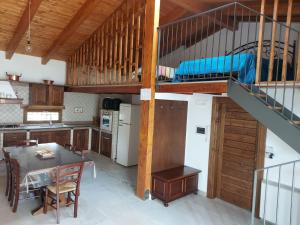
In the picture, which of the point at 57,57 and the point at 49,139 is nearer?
the point at 49,139

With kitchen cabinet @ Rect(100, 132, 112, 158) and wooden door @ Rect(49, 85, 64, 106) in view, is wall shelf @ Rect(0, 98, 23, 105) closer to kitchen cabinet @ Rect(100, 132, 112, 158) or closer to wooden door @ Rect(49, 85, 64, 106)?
wooden door @ Rect(49, 85, 64, 106)

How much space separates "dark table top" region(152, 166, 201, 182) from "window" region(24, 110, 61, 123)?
15.2 ft

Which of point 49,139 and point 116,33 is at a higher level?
point 116,33

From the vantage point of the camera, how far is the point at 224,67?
3.55 metres

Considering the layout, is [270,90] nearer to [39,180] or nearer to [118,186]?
[118,186]

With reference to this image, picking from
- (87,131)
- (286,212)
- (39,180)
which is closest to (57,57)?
(87,131)

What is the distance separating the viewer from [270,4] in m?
4.59

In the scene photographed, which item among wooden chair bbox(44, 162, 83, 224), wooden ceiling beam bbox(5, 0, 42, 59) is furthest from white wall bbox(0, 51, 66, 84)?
wooden chair bbox(44, 162, 83, 224)

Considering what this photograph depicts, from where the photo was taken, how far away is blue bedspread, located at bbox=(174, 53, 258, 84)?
11.1 ft

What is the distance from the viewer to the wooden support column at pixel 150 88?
4.24 meters

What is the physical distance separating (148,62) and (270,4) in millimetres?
2671

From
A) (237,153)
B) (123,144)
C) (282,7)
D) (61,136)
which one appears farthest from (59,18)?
(237,153)

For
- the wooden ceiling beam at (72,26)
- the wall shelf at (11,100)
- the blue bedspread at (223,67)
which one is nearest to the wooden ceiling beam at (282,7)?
the blue bedspread at (223,67)

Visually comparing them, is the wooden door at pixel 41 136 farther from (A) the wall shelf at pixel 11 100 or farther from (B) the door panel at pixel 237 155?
(B) the door panel at pixel 237 155
